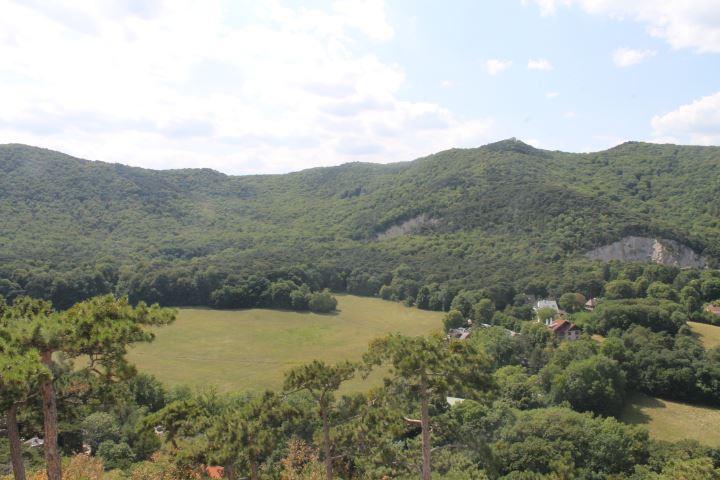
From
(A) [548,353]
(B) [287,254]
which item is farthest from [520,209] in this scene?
(A) [548,353]

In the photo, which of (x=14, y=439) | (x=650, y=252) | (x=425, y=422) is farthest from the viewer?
(x=650, y=252)

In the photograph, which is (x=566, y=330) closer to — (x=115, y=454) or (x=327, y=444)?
(x=115, y=454)

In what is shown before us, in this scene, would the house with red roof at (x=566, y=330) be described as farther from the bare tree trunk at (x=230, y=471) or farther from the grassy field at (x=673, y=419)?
the bare tree trunk at (x=230, y=471)

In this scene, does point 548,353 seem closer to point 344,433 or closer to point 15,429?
point 344,433

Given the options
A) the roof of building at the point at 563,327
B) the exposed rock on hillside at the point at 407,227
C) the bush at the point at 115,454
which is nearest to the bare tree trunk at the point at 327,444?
the bush at the point at 115,454

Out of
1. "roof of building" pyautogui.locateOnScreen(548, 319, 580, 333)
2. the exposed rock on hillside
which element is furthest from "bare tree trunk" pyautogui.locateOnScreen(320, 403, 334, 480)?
the exposed rock on hillside

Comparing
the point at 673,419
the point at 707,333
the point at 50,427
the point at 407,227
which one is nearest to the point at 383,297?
the point at 407,227
